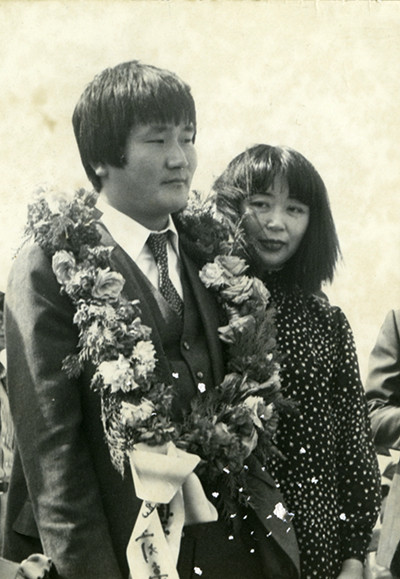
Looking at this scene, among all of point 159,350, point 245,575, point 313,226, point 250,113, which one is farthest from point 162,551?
point 250,113

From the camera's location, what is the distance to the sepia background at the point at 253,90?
2.56 meters

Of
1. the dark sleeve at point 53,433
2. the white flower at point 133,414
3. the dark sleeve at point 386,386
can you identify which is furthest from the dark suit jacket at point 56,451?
the dark sleeve at point 386,386

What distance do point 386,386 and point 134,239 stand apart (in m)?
1.01

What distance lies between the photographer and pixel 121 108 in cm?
239

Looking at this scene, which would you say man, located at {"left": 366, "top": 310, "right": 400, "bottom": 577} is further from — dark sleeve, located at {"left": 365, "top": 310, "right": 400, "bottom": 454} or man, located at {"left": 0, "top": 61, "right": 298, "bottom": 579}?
man, located at {"left": 0, "top": 61, "right": 298, "bottom": 579}

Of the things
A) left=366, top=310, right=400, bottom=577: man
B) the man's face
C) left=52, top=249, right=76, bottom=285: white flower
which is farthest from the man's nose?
left=366, top=310, right=400, bottom=577: man

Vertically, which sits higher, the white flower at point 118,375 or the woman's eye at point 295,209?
the woman's eye at point 295,209

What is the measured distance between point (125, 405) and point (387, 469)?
1048 millimetres

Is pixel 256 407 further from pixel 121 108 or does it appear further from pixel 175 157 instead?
pixel 121 108

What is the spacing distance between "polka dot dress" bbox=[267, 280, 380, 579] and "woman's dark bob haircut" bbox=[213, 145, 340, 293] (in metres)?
0.09

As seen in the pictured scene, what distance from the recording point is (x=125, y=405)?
2164 millimetres

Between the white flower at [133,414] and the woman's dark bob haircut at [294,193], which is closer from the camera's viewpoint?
the white flower at [133,414]

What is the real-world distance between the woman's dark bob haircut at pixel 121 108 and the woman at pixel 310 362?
12.3 inches

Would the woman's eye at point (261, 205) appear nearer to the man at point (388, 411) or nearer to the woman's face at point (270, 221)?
the woman's face at point (270, 221)
